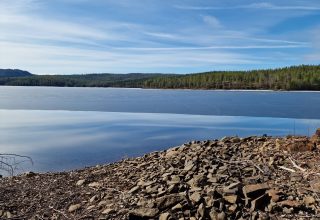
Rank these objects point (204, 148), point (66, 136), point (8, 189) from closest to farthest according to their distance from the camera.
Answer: point (8, 189) < point (204, 148) < point (66, 136)

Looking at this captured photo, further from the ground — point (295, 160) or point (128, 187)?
point (295, 160)

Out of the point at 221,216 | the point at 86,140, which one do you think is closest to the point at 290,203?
the point at 221,216

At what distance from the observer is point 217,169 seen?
8484 millimetres

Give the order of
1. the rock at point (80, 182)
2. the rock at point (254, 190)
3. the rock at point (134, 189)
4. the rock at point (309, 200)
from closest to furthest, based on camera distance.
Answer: the rock at point (309, 200)
the rock at point (254, 190)
the rock at point (134, 189)
the rock at point (80, 182)

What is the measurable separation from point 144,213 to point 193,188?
1.10 meters

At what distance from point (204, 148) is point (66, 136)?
15.3 meters

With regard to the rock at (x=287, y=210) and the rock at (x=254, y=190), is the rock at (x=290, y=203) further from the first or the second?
the rock at (x=254, y=190)

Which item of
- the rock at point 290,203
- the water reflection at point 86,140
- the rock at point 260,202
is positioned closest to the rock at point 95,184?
the rock at point 260,202

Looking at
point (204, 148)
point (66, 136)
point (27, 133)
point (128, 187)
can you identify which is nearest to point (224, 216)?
point (128, 187)

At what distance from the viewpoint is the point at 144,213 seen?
6.82 metres

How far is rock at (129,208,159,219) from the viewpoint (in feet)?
22.2

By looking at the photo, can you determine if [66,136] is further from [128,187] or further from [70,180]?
[128,187]

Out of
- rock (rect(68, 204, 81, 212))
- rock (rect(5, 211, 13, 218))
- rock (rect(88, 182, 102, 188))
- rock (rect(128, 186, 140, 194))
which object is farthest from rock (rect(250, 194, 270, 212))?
rock (rect(5, 211, 13, 218))

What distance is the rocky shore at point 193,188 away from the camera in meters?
6.81
